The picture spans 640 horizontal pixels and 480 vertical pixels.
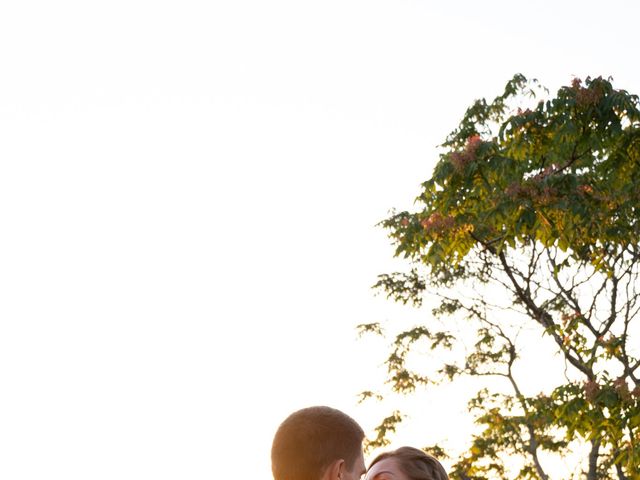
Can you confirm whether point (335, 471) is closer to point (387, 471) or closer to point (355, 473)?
point (355, 473)

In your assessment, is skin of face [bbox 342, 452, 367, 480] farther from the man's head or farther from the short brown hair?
the short brown hair

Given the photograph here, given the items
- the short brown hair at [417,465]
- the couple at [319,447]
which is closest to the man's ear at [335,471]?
the couple at [319,447]

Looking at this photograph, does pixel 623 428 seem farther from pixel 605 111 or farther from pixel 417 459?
pixel 417 459

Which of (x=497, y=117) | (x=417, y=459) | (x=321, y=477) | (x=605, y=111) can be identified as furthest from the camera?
(x=497, y=117)

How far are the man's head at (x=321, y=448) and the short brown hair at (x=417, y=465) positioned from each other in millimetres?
490

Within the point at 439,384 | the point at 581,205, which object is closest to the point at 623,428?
the point at 581,205

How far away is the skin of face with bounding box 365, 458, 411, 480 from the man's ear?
0.49m

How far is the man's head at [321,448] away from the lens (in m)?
3.12

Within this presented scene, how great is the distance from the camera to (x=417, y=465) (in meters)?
2.57

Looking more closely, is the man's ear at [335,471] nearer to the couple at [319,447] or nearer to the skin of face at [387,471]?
the couple at [319,447]

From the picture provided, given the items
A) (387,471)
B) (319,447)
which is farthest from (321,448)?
(387,471)

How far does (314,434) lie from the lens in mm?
3143

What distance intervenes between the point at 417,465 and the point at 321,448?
59 cm

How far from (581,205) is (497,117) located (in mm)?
5135
